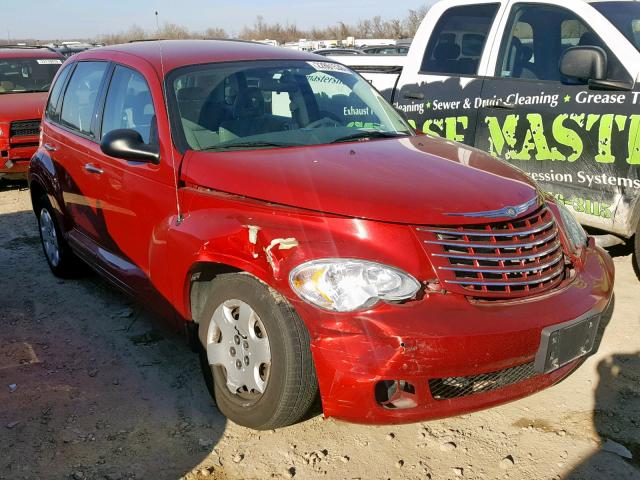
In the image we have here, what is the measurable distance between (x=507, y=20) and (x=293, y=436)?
3.79 meters

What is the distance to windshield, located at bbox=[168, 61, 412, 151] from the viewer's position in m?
3.61

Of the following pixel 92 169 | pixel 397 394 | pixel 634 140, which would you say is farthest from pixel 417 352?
pixel 634 140

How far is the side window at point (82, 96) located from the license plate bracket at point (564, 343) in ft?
10.4

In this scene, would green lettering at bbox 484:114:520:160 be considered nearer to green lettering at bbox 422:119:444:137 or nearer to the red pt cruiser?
green lettering at bbox 422:119:444:137

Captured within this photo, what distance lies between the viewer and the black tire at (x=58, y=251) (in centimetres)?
518

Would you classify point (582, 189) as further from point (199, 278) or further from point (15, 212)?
point (15, 212)

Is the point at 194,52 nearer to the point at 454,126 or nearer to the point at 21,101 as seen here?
the point at 454,126

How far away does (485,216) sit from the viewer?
2.86m

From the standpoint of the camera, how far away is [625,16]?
4.84 m

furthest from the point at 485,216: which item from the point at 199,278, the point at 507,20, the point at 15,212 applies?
the point at 15,212

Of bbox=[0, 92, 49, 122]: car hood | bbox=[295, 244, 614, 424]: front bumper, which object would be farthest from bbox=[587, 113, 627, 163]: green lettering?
bbox=[0, 92, 49, 122]: car hood

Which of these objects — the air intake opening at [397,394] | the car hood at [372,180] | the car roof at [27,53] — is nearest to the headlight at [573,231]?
the car hood at [372,180]

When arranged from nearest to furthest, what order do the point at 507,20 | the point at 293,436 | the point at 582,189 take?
1. the point at 293,436
2. the point at 582,189
3. the point at 507,20

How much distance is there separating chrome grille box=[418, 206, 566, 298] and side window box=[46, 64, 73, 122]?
3.50m
